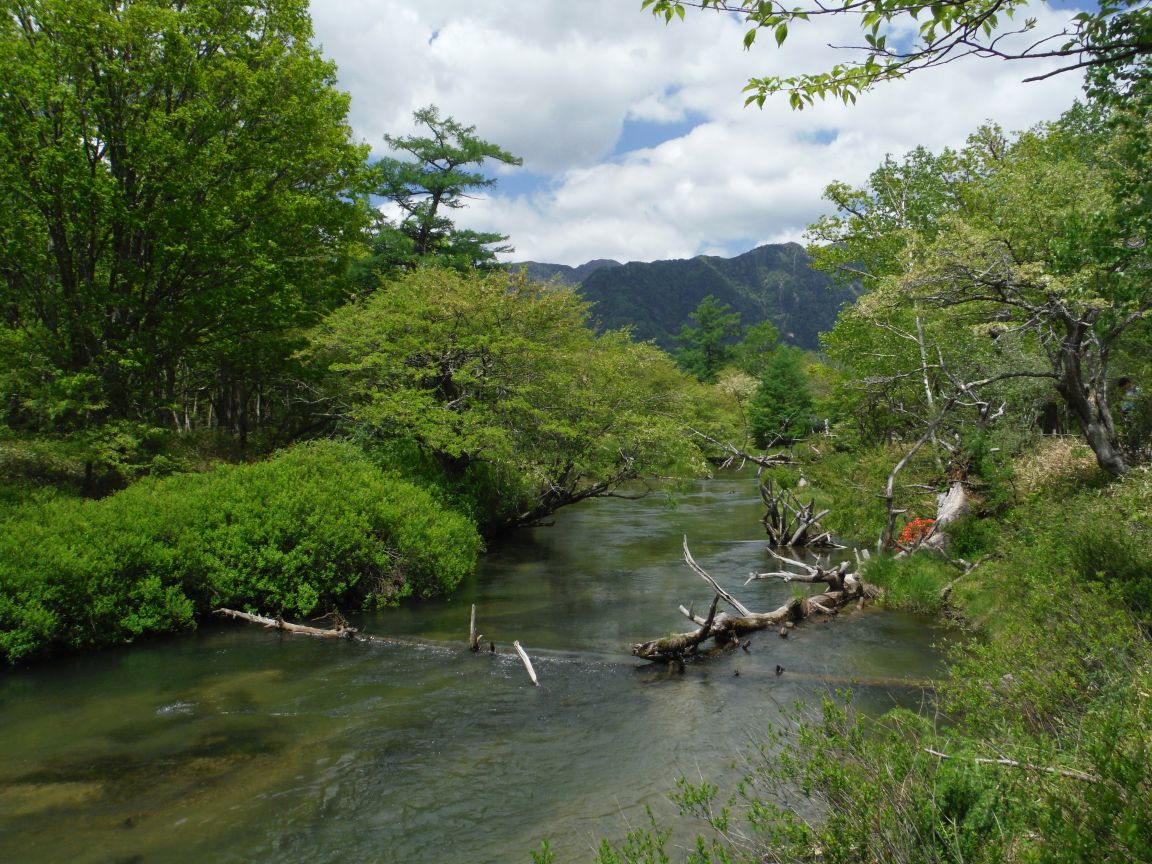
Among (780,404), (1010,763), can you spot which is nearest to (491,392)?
(1010,763)

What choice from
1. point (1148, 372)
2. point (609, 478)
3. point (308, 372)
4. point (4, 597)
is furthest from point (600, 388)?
point (4, 597)

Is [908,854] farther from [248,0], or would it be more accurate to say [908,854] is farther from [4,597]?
[248,0]

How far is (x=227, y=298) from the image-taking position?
725 inches

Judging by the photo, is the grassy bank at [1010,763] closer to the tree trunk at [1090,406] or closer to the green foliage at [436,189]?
the tree trunk at [1090,406]

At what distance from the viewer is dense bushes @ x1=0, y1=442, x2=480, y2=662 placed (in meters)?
10.5

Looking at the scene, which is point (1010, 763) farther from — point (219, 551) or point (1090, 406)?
point (219, 551)

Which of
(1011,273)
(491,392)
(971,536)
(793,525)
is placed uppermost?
(1011,273)

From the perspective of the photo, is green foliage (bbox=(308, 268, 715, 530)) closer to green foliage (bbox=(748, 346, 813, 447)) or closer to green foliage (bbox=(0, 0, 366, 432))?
green foliage (bbox=(0, 0, 366, 432))

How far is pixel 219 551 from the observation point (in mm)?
12461

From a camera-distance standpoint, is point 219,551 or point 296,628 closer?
point 296,628

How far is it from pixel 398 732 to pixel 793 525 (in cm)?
1488

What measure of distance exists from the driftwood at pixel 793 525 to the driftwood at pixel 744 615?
198 inches

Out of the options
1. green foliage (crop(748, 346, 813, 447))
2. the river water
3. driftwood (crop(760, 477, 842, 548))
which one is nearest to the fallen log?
the river water

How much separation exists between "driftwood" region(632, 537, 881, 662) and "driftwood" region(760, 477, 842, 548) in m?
5.02
